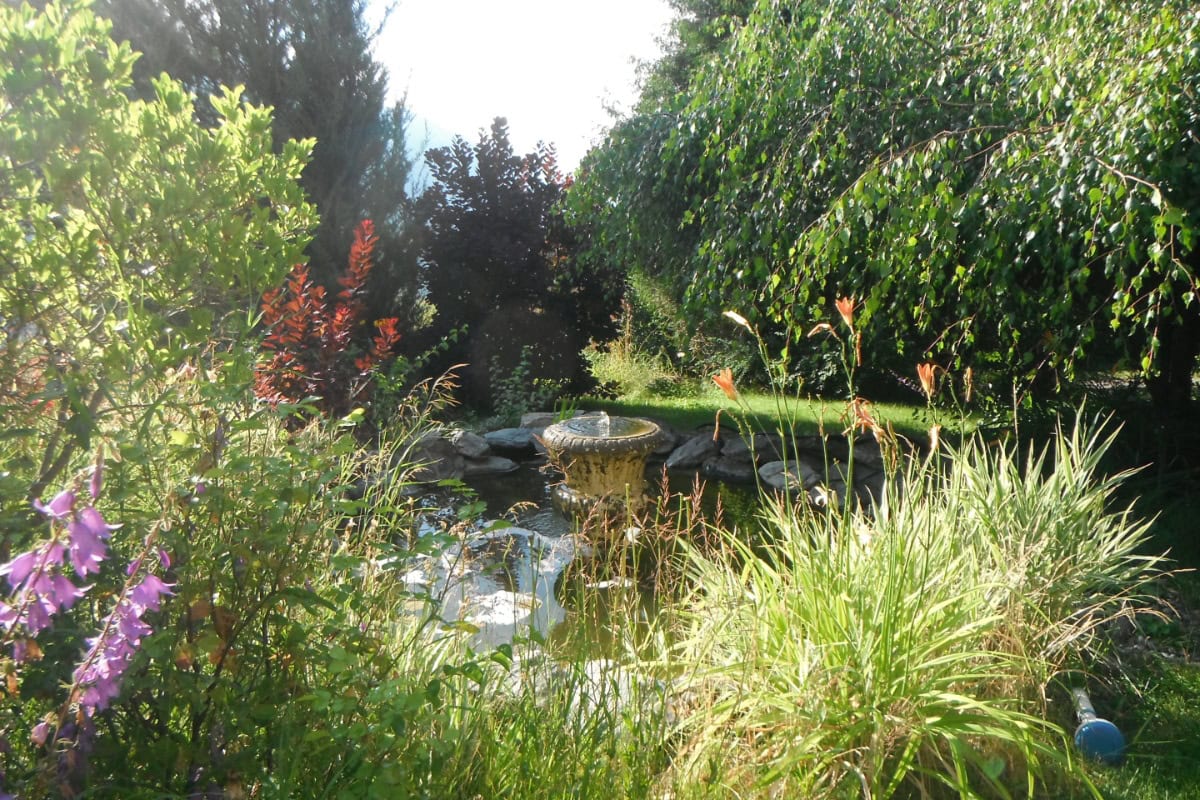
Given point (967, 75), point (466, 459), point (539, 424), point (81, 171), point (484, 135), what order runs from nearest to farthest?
point (81, 171)
point (967, 75)
point (466, 459)
point (539, 424)
point (484, 135)

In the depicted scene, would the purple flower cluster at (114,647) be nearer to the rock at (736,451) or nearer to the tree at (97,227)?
the tree at (97,227)

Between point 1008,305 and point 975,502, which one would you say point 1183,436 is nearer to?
point 1008,305

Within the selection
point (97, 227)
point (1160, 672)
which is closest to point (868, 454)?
point (1160, 672)

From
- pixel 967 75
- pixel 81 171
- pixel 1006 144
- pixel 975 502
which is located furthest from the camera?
pixel 967 75

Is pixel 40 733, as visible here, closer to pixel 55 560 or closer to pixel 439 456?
pixel 55 560

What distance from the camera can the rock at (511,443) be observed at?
7707 millimetres

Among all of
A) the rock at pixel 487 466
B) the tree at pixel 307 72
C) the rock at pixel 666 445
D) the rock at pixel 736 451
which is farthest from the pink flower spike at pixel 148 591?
the tree at pixel 307 72

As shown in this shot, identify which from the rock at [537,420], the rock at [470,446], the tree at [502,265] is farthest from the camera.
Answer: the tree at [502,265]

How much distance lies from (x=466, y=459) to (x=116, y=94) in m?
5.91

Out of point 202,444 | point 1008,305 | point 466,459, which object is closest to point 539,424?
point 466,459

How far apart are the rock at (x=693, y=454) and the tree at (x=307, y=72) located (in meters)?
3.82

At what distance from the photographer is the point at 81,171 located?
1.43 m

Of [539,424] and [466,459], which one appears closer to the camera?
[466,459]

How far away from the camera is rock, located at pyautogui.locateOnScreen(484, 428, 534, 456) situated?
7707 mm
